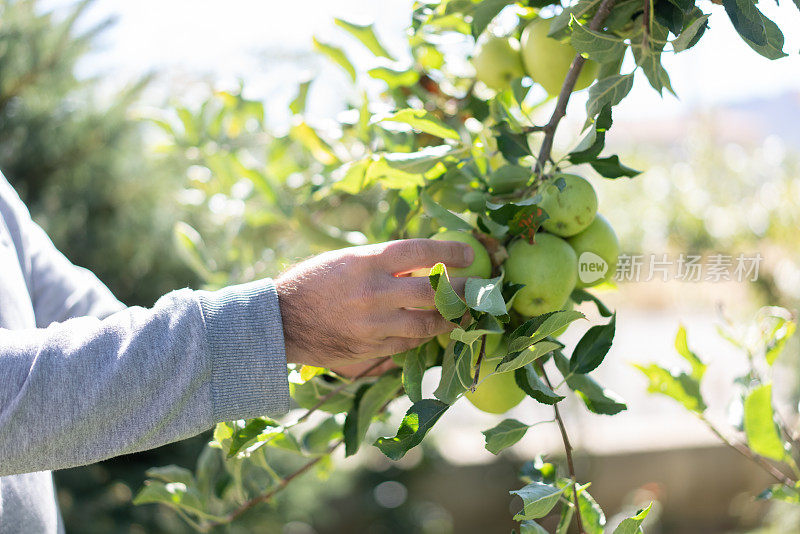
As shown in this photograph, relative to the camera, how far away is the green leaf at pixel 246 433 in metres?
0.59

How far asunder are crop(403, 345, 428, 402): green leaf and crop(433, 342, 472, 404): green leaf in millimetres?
29

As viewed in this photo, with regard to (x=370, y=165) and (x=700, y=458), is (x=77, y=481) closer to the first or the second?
(x=370, y=165)

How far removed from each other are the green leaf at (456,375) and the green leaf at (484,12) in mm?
285

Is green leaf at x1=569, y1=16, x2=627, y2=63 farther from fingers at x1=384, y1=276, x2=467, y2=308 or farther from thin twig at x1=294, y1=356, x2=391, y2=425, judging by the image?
thin twig at x1=294, y1=356, x2=391, y2=425

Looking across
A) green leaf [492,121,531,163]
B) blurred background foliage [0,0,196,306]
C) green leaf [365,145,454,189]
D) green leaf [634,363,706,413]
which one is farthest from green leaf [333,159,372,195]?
blurred background foliage [0,0,196,306]

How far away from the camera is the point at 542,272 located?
20.4 inches

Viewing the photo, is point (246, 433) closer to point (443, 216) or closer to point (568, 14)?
point (443, 216)

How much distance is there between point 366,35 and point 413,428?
0.51 metres

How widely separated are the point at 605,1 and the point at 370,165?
0.79 feet

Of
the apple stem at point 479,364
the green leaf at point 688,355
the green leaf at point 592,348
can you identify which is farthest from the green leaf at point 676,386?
the apple stem at point 479,364

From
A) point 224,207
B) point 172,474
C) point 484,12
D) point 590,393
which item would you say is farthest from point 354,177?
point 224,207

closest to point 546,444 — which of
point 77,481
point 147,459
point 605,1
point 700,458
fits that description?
point 700,458

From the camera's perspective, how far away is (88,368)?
1.59 feet

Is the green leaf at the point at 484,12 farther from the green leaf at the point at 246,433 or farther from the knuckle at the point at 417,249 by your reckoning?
the green leaf at the point at 246,433
